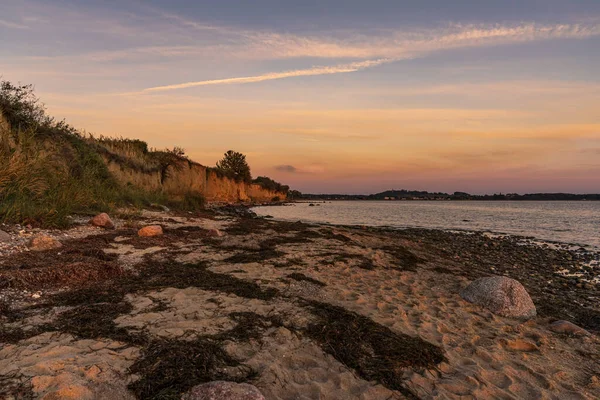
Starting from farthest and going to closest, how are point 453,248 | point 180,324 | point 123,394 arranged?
point 453,248 → point 180,324 → point 123,394

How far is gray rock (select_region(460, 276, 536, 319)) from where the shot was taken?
5.79 meters

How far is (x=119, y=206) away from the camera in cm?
1380

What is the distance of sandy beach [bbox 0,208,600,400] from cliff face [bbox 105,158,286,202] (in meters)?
12.9

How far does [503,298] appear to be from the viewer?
5898 millimetres

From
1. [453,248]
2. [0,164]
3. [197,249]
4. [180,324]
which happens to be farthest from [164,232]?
[453,248]

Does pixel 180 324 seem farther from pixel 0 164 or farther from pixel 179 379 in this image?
pixel 0 164

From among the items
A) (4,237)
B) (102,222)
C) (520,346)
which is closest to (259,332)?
(520,346)

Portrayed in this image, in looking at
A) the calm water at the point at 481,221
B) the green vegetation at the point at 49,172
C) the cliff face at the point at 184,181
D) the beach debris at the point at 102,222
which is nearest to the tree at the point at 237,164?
the cliff face at the point at 184,181

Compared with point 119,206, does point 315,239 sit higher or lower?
lower

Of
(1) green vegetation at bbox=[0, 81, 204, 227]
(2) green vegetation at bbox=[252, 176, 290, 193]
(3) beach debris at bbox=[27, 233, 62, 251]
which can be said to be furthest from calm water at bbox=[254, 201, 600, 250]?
(2) green vegetation at bbox=[252, 176, 290, 193]

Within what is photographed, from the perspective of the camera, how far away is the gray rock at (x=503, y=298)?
5.79m

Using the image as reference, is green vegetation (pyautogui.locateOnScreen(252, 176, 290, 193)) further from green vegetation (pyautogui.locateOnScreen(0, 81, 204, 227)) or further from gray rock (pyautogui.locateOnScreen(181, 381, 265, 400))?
gray rock (pyautogui.locateOnScreen(181, 381, 265, 400))

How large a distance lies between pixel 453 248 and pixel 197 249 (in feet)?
39.8

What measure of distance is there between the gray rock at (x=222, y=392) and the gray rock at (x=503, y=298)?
502 cm
